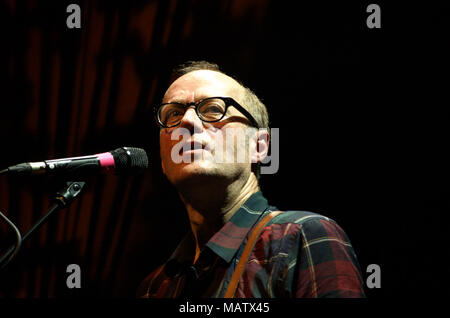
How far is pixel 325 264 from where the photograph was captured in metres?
1.23

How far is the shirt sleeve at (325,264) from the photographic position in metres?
1.18

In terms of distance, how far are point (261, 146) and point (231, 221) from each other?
454 mm

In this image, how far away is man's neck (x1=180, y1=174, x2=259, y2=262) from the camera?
171 centimetres

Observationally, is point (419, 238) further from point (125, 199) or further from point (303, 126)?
point (125, 199)

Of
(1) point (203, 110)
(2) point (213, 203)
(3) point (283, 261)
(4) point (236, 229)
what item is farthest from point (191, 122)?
(3) point (283, 261)

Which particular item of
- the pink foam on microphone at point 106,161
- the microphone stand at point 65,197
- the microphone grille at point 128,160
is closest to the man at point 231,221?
the microphone grille at point 128,160

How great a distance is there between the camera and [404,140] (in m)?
1.81

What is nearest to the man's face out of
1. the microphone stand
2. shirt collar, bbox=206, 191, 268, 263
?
shirt collar, bbox=206, 191, 268, 263

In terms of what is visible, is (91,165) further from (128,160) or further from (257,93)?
(257,93)

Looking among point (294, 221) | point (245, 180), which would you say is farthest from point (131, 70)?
point (294, 221)

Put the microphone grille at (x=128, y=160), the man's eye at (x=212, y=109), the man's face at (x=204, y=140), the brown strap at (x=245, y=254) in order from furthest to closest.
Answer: the man's eye at (x=212, y=109) → the man's face at (x=204, y=140) → the microphone grille at (x=128, y=160) → the brown strap at (x=245, y=254)

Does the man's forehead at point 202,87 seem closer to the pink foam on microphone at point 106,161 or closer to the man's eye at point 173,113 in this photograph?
the man's eye at point 173,113

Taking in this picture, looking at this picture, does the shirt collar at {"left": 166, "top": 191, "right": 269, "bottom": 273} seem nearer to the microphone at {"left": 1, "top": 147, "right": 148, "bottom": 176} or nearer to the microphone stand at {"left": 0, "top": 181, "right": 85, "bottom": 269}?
the microphone at {"left": 1, "top": 147, "right": 148, "bottom": 176}

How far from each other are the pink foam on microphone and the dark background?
28.4 inches
